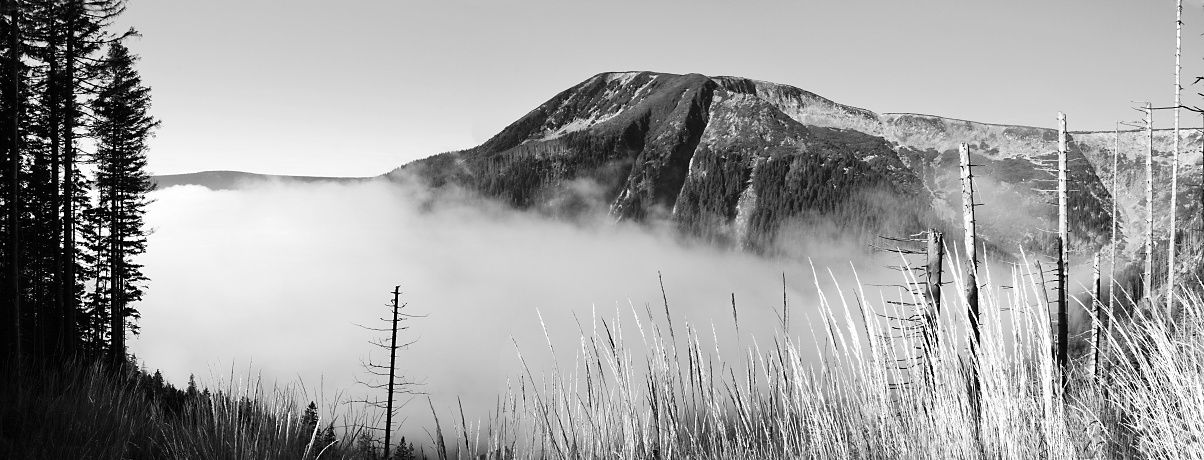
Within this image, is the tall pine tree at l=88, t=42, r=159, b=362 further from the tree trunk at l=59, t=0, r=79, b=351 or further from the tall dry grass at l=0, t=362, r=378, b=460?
the tall dry grass at l=0, t=362, r=378, b=460

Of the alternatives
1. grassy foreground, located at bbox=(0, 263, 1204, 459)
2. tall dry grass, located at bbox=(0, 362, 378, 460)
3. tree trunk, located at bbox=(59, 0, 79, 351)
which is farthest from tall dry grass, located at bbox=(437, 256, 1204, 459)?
tree trunk, located at bbox=(59, 0, 79, 351)

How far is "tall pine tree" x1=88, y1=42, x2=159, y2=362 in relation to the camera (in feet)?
59.1

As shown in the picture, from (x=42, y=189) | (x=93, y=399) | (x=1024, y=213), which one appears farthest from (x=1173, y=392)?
(x=1024, y=213)

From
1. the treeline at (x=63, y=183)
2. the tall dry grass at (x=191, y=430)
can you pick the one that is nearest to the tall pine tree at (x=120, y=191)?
the treeline at (x=63, y=183)

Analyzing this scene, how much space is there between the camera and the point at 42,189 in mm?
15570

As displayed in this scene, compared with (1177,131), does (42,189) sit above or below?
below

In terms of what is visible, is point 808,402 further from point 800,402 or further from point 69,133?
point 69,133

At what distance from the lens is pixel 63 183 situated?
1343 centimetres

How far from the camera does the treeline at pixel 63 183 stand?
11109mm

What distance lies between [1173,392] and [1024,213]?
218 meters

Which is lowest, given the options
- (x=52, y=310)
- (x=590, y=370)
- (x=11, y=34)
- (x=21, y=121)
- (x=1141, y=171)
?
(x=52, y=310)

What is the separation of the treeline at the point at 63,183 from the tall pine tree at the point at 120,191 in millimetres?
43

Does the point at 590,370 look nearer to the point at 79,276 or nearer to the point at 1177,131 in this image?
the point at 1177,131

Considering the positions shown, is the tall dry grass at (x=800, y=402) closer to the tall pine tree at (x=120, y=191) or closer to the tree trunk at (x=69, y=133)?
the tree trunk at (x=69, y=133)
